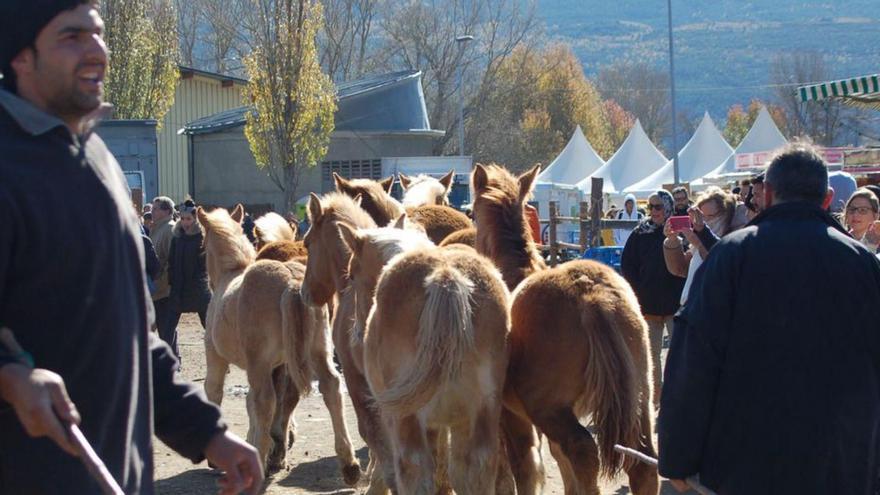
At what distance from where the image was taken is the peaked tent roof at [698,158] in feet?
127

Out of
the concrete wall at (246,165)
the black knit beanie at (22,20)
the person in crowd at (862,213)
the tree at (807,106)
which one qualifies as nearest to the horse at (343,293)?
the person in crowd at (862,213)

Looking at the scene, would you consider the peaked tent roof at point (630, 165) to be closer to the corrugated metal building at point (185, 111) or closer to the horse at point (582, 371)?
the corrugated metal building at point (185, 111)

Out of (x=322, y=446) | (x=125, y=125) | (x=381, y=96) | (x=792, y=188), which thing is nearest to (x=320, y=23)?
(x=381, y=96)

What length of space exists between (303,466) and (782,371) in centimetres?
609

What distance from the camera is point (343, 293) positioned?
25.1 feet

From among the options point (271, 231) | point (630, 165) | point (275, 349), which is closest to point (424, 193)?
point (271, 231)

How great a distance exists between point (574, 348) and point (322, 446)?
15.6 ft

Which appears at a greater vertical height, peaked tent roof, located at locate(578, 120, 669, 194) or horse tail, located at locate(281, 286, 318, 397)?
peaked tent roof, located at locate(578, 120, 669, 194)

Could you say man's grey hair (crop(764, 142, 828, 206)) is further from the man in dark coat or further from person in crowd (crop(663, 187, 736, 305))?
person in crowd (crop(663, 187, 736, 305))

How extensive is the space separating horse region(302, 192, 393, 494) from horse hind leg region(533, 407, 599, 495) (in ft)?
4.52

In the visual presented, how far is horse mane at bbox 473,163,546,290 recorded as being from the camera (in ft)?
24.0

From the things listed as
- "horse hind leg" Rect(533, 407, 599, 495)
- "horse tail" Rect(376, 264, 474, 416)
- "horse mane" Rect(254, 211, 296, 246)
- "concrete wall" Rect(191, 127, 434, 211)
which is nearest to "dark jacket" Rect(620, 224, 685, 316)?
"horse mane" Rect(254, 211, 296, 246)

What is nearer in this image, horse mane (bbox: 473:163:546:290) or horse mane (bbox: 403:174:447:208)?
horse mane (bbox: 473:163:546:290)

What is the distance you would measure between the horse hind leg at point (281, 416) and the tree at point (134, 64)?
2937 cm
